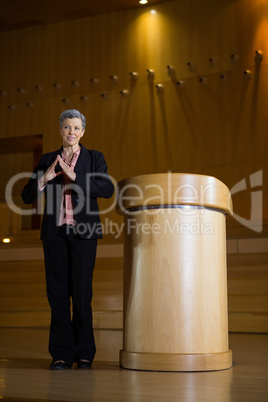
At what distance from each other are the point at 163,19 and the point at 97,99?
5.16ft

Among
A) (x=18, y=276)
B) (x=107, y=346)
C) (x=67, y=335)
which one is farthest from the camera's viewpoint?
(x=18, y=276)

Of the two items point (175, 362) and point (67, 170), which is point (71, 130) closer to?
point (67, 170)

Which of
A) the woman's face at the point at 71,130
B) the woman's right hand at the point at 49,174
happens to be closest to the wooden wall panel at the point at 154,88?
the woman's face at the point at 71,130

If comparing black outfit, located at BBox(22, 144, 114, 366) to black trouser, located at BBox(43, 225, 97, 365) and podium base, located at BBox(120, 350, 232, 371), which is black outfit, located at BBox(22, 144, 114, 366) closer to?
black trouser, located at BBox(43, 225, 97, 365)

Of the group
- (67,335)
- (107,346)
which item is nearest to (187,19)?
(107,346)

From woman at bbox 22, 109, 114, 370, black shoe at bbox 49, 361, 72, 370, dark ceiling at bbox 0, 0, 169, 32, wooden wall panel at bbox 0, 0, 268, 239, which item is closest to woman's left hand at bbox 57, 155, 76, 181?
woman at bbox 22, 109, 114, 370

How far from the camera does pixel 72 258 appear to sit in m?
2.29

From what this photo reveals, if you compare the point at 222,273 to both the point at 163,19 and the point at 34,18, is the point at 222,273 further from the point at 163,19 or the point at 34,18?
the point at 34,18

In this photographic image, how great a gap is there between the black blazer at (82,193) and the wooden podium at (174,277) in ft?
0.47

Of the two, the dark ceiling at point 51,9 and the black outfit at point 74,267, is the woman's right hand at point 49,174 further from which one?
the dark ceiling at point 51,9

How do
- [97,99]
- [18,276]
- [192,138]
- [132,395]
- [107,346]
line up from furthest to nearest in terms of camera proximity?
[97,99]
[192,138]
[18,276]
[107,346]
[132,395]

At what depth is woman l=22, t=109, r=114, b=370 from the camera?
225 cm

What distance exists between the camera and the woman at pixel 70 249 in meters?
2.25

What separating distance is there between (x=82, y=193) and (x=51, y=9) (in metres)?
6.63
